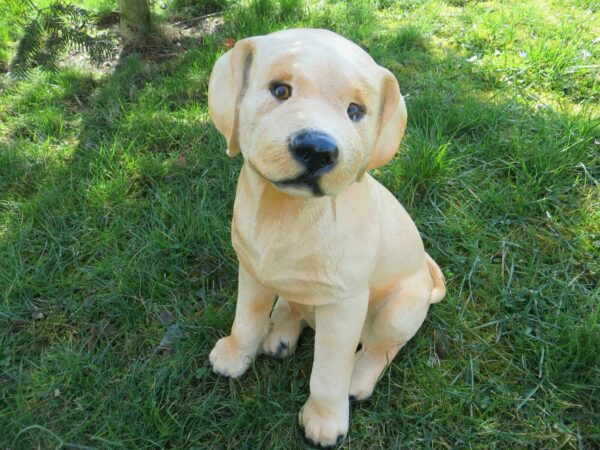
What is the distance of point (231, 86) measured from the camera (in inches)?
51.8

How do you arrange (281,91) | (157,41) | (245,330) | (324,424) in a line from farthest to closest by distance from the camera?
(157,41), (245,330), (324,424), (281,91)

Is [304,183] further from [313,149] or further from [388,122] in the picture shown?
[388,122]

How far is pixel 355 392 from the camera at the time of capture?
6.29 ft

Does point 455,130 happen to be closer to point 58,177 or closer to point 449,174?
point 449,174

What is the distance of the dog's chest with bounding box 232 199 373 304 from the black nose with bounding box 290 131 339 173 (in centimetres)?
32

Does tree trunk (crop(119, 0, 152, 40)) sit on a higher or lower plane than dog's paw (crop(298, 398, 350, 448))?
higher

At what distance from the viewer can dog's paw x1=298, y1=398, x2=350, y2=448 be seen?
1.76m

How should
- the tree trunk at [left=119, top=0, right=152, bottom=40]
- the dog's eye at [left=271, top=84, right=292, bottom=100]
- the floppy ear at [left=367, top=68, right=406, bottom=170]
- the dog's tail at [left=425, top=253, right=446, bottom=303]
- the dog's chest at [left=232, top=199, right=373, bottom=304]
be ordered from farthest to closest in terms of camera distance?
the tree trunk at [left=119, top=0, right=152, bottom=40] → the dog's tail at [left=425, top=253, right=446, bottom=303] → the dog's chest at [left=232, top=199, right=373, bottom=304] → the floppy ear at [left=367, top=68, right=406, bottom=170] → the dog's eye at [left=271, top=84, right=292, bottom=100]

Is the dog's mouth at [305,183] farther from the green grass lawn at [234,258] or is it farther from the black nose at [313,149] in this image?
the green grass lawn at [234,258]

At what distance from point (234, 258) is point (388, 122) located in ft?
4.26

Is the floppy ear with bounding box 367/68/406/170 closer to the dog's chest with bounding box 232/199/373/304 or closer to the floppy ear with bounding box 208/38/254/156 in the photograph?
the dog's chest with bounding box 232/199/373/304

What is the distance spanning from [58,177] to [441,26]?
3310mm

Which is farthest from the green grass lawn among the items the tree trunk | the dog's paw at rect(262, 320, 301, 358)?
the tree trunk

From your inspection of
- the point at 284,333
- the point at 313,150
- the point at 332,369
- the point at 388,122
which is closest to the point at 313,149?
the point at 313,150
